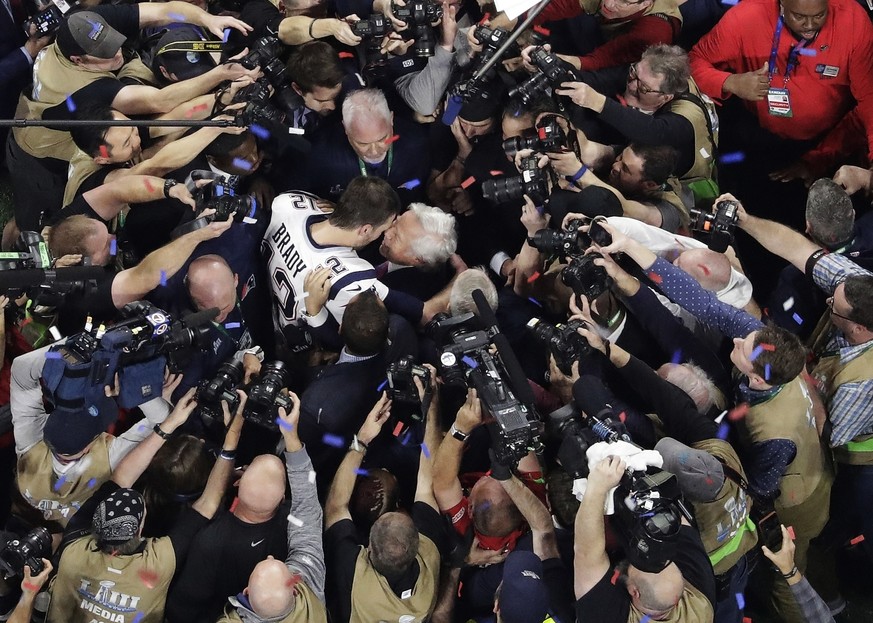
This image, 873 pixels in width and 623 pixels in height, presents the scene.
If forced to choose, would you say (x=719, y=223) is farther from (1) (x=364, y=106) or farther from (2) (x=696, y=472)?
(1) (x=364, y=106)

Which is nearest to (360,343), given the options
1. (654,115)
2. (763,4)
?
(654,115)

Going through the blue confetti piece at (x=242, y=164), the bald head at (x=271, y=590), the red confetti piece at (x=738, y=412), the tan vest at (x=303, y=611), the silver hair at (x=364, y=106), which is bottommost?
the tan vest at (x=303, y=611)

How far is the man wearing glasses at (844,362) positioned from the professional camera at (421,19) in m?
1.73

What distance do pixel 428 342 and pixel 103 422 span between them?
4.79 feet

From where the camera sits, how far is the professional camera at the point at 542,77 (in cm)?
455

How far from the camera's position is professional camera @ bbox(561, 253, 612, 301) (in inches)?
165

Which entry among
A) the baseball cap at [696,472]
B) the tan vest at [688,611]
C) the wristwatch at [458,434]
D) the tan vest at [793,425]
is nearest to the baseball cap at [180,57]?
the wristwatch at [458,434]

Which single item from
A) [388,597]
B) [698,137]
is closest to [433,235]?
[698,137]

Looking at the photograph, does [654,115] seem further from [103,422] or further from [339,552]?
[103,422]

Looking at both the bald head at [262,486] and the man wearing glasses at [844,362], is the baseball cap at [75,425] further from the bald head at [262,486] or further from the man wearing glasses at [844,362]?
the man wearing glasses at [844,362]

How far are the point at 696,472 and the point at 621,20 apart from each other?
2.61 meters

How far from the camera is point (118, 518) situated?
3859mm

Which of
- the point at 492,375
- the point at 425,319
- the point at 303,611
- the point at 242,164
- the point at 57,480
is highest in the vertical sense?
the point at 242,164

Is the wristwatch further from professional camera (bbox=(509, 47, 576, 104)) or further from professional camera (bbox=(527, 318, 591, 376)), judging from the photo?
professional camera (bbox=(509, 47, 576, 104))
